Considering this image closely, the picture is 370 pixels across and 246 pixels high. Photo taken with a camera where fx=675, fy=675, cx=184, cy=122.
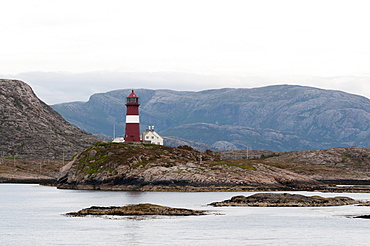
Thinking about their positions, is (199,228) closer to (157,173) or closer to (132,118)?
(157,173)

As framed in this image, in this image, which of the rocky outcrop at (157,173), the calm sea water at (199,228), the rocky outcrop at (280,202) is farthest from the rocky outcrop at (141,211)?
the rocky outcrop at (157,173)

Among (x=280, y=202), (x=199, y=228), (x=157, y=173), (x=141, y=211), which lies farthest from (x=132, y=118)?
(x=199, y=228)

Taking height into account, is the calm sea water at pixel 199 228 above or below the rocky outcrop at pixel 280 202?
below

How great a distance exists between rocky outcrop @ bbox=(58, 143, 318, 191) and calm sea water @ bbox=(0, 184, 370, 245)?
48451 mm

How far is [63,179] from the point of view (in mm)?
187500

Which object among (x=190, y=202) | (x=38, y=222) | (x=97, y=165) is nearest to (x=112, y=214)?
→ (x=38, y=222)

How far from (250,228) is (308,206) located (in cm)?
3270

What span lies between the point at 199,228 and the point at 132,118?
113136 mm

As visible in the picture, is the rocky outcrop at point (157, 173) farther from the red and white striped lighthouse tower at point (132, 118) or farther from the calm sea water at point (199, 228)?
the calm sea water at point (199, 228)

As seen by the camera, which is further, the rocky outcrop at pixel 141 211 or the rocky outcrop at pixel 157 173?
the rocky outcrop at pixel 157 173

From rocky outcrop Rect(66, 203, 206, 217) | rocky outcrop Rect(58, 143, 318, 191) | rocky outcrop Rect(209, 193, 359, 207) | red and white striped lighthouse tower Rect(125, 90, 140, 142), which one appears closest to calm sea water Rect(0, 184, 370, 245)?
rocky outcrop Rect(209, 193, 359, 207)

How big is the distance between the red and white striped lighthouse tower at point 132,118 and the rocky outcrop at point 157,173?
773 centimetres

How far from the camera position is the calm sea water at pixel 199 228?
72.3 metres

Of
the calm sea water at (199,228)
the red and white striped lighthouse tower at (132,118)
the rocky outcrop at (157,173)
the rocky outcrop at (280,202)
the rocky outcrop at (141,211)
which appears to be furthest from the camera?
the red and white striped lighthouse tower at (132,118)
